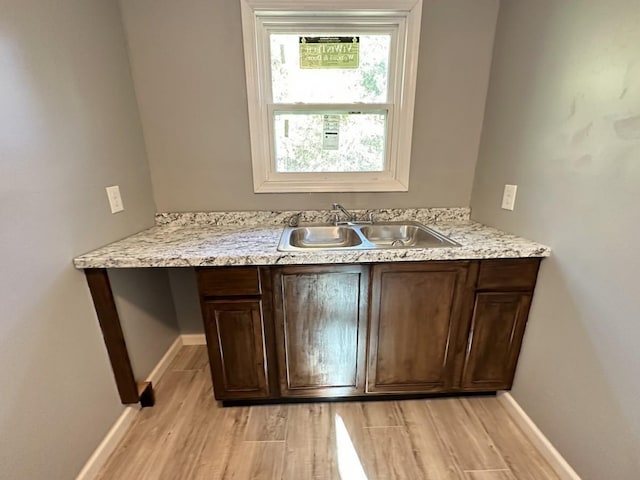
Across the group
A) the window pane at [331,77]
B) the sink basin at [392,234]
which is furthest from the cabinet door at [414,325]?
the window pane at [331,77]

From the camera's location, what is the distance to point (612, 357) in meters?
1.01

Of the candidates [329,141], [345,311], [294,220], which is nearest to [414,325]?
[345,311]

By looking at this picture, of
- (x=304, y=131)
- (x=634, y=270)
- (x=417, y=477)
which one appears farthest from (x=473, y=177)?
(x=417, y=477)

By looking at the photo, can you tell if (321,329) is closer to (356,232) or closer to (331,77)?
(356,232)

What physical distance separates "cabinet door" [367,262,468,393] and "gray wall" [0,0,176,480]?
1316mm

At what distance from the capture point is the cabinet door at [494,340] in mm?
1364

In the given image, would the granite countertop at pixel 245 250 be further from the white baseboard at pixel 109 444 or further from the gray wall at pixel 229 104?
the white baseboard at pixel 109 444

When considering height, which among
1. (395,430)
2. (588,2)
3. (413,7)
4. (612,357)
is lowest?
(395,430)

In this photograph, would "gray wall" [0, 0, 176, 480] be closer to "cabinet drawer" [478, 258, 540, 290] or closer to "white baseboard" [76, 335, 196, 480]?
"white baseboard" [76, 335, 196, 480]

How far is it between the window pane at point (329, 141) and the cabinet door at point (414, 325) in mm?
848

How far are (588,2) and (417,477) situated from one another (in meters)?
2.04

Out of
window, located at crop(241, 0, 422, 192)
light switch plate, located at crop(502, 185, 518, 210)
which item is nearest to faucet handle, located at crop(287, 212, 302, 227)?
window, located at crop(241, 0, 422, 192)

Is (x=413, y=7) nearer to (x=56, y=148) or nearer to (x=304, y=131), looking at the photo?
(x=304, y=131)

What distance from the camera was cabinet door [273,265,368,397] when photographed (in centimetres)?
130
